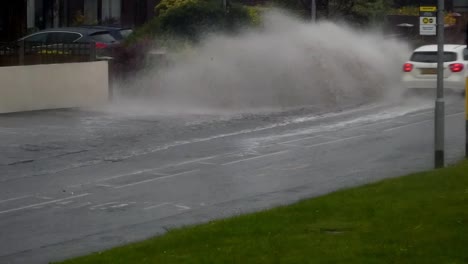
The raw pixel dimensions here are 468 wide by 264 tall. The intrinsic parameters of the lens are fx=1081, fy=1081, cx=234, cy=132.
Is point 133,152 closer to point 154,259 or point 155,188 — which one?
point 155,188

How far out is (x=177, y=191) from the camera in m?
14.9

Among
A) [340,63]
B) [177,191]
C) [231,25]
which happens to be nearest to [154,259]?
[177,191]

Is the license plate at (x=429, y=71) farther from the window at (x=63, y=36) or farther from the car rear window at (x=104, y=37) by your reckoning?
the window at (x=63, y=36)

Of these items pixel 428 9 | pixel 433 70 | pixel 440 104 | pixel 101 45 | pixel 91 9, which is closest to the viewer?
pixel 440 104

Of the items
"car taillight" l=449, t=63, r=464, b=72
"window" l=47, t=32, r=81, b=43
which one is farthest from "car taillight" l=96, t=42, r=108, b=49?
"car taillight" l=449, t=63, r=464, b=72

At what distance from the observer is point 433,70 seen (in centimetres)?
2798

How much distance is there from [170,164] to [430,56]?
12740 mm

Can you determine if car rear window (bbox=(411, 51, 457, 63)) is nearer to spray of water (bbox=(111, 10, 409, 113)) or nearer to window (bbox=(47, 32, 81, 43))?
spray of water (bbox=(111, 10, 409, 113))

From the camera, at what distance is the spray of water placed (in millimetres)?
28036

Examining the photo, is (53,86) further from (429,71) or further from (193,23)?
(429,71)

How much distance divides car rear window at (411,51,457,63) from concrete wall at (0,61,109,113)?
8.16 meters

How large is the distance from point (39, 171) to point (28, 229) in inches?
176

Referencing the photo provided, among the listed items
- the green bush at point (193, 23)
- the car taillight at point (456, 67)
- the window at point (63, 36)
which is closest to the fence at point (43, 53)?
the green bush at point (193, 23)

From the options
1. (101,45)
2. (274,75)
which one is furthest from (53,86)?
(101,45)
